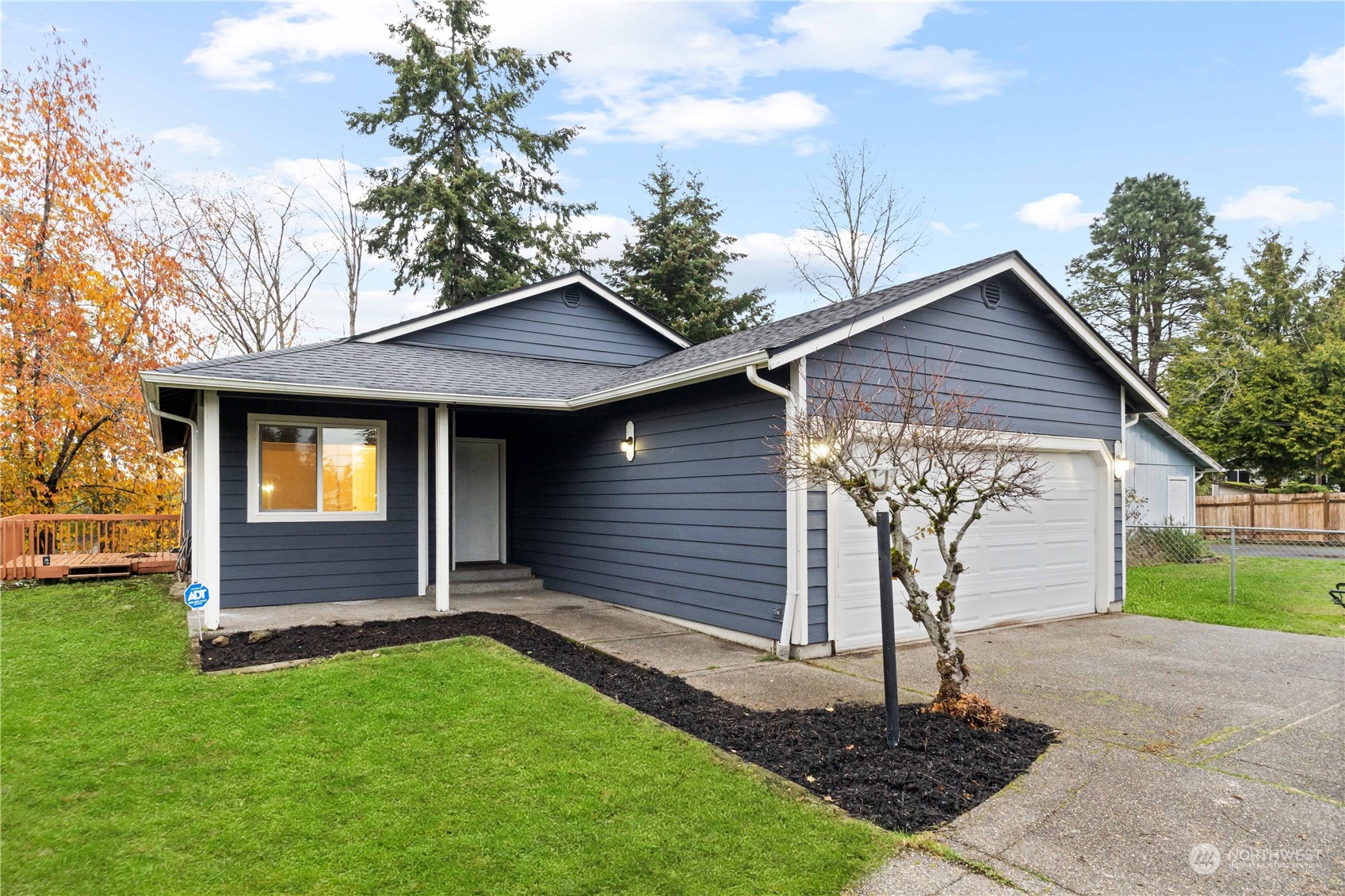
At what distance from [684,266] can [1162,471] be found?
13322 mm

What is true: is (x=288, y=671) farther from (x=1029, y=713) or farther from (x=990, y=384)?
(x=990, y=384)

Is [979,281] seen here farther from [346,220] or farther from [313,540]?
[346,220]

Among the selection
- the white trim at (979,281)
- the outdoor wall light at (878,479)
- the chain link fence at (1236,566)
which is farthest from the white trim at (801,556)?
the chain link fence at (1236,566)

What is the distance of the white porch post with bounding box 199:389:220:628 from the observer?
723cm

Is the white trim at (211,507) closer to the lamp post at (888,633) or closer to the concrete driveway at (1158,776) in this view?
the concrete driveway at (1158,776)

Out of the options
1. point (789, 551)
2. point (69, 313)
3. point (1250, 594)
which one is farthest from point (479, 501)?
point (1250, 594)

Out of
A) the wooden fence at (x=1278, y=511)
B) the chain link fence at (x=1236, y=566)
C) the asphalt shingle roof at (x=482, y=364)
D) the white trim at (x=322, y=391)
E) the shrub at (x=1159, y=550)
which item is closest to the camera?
the white trim at (x=322, y=391)

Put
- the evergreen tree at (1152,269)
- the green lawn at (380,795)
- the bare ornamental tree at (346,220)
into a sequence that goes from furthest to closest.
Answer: the evergreen tree at (1152,269) < the bare ornamental tree at (346,220) < the green lawn at (380,795)

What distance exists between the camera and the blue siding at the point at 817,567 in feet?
20.5

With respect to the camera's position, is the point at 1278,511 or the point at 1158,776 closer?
the point at 1158,776

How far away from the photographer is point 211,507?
7.35 meters

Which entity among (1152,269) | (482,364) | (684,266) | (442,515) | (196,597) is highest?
(1152,269)

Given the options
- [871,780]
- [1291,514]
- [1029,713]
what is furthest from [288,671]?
[1291,514]

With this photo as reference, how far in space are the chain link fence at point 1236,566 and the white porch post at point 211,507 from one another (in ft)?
36.5
